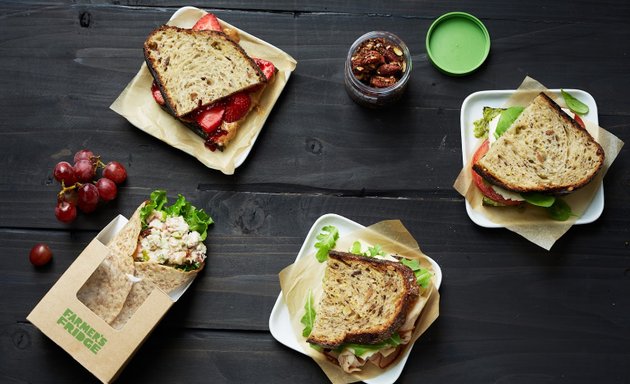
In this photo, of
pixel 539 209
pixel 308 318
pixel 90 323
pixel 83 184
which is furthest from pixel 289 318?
pixel 539 209

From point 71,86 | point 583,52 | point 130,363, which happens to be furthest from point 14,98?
point 583,52

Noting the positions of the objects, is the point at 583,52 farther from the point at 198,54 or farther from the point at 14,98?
the point at 14,98

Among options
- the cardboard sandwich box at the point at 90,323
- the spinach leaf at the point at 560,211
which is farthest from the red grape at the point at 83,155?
the spinach leaf at the point at 560,211

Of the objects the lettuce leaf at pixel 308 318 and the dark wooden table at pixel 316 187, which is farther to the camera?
the dark wooden table at pixel 316 187

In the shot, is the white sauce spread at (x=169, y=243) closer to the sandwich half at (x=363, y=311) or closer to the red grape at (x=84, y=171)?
the red grape at (x=84, y=171)

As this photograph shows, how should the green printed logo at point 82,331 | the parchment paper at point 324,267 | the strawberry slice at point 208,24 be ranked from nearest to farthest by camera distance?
the green printed logo at point 82,331
the parchment paper at point 324,267
the strawberry slice at point 208,24

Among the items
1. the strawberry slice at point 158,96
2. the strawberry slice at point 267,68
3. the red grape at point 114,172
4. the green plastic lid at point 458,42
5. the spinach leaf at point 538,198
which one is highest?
the green plastic lid at point 458,42
